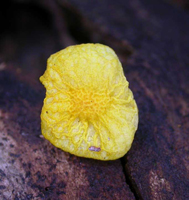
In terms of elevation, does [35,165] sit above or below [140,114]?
below

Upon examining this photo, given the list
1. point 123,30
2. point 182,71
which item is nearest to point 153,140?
point 182,71

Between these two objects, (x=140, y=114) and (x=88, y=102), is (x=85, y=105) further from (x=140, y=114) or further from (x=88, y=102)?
(x=140, y=114)

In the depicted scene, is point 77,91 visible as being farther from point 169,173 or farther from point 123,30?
point 123,30

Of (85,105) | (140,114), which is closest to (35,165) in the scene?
(85,105)

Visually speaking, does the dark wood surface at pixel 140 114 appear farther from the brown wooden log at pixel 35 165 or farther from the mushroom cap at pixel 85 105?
the mushroom cap at pixel 85 105

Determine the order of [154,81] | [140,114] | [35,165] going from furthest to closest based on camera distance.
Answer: [154,81] → [140,114] → [35,165]

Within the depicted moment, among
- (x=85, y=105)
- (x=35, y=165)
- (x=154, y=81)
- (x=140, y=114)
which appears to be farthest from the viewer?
(x=154, y=81)
